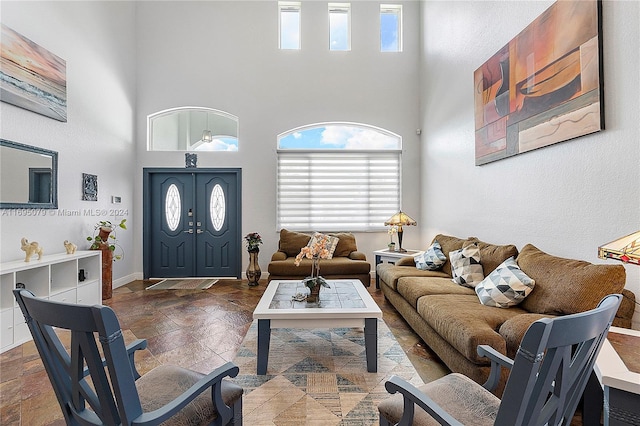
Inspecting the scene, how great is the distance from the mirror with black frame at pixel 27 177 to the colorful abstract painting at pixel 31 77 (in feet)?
1.61

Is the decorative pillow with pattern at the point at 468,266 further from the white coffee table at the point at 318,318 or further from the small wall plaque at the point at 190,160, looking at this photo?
the small wall plaque at the point at 190,160

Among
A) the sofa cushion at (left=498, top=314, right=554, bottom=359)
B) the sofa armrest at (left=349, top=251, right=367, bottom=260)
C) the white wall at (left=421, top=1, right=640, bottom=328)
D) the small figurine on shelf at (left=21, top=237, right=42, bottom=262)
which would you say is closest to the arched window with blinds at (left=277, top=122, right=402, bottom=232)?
the white wall at (left=421, top=1, right=640, bottom=328)

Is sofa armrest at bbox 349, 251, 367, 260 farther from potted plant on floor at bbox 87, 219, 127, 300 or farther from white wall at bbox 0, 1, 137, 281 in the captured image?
white wall at bbox 0, 1, 137, 281

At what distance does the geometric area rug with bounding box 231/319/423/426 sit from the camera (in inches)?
73.3

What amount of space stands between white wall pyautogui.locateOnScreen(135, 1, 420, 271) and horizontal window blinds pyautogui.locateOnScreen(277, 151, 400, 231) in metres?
0.35

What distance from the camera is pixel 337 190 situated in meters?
5.79

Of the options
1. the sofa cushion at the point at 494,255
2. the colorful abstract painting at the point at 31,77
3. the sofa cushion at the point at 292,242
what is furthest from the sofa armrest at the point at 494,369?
→ the colorful abstract painting at the point at 31,77

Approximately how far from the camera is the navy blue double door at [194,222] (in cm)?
570

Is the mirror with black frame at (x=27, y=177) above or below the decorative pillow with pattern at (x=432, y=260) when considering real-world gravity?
above

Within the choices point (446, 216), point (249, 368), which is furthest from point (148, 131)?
point (446, 216)

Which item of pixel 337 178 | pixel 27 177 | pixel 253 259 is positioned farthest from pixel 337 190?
pixel 27 177

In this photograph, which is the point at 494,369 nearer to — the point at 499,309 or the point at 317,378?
the point at 499,309

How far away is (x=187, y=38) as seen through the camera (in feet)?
18.5

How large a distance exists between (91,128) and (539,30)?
5561mm
